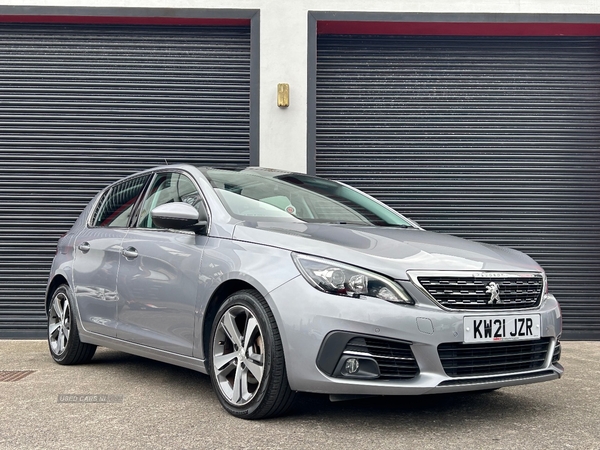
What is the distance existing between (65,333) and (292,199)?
8.03 feet

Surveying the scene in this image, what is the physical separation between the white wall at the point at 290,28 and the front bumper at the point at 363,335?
15.9 feet

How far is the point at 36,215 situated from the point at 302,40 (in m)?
3.72

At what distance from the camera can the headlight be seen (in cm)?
359

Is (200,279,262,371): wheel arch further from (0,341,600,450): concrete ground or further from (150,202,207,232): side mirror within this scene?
(150,202,207,232): side mirror

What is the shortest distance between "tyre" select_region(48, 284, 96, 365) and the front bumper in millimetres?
2828

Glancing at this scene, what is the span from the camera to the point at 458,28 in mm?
8664

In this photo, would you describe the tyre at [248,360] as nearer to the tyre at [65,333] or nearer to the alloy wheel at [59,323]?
the tyre at [65,333]

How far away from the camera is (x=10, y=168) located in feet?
28.1

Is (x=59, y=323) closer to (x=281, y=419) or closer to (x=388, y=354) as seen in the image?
(x=281, y=419)

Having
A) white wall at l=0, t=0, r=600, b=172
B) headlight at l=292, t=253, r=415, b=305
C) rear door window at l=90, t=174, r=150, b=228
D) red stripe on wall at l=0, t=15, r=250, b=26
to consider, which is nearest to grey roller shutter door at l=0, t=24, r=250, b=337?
red stripe on wall at l=0, t=15, r=250, b=26

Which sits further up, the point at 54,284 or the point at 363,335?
the point at 363,335

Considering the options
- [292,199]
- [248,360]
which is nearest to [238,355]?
[248,360]

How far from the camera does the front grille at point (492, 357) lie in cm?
361

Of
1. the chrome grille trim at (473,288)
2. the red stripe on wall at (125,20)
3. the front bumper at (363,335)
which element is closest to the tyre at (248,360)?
the front bumper at (363,335)
